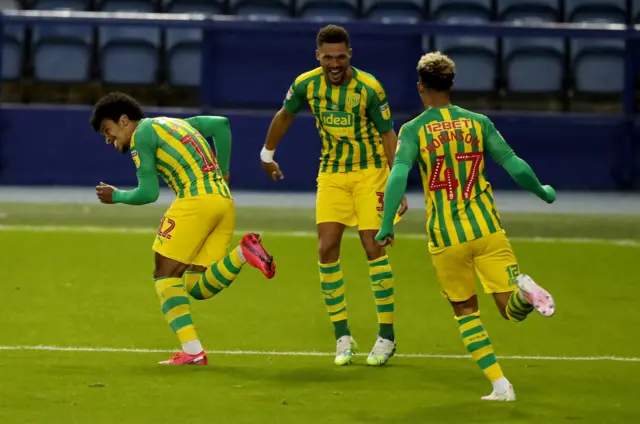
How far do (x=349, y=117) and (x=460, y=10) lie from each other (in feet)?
41.7

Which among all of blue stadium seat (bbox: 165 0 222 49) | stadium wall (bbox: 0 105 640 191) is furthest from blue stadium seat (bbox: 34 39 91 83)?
blue stadium seat (bbox: 165 0 222 49)

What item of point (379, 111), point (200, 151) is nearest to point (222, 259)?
point (200, 151)

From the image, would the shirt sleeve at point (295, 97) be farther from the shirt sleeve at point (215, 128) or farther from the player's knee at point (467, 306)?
the player's knee at point (467, 306)

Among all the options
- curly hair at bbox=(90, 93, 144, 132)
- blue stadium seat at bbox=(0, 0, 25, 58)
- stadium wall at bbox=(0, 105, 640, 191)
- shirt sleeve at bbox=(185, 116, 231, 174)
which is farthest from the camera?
blue stadium seat at bbox=(0, 0, 25, 58)

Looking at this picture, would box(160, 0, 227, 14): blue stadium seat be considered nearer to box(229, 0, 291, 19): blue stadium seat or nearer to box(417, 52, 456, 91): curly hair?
box(229, 0, 291, 19): blue stadium seat

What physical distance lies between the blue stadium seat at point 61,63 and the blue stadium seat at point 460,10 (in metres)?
5.27

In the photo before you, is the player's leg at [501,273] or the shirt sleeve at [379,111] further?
the shirt sleeve at [379,111]

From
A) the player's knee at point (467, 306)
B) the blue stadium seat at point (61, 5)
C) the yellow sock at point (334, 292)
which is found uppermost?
the blue stadium seat at point (61, 5)

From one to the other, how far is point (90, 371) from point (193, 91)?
1258 cm

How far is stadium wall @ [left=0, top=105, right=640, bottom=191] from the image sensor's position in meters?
19.4

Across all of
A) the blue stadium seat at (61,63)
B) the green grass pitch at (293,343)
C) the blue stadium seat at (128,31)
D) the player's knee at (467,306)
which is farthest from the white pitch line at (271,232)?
the player's knee at (467,306)

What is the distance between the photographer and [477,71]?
20109mm

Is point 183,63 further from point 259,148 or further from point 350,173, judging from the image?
point 350,173

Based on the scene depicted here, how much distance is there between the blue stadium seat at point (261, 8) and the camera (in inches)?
818
